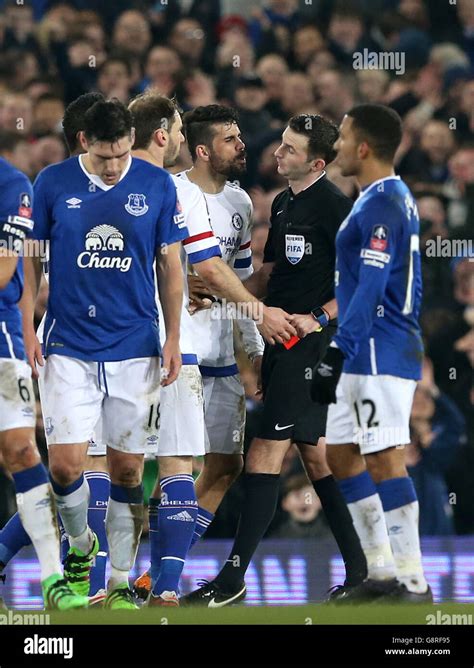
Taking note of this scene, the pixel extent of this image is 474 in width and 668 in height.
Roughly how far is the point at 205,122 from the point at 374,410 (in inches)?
67.9

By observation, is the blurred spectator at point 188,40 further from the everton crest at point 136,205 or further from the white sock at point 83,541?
the white sock at point 83,541

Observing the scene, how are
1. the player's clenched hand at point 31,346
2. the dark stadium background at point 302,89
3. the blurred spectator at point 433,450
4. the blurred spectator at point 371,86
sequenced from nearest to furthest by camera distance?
the player's clenched hand at point 31,346 < the blurred spectator at point 433,450 < the dark stadium background at point 302,89 < the blurred spectator at point 371,86

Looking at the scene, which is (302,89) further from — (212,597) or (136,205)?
(212,597)

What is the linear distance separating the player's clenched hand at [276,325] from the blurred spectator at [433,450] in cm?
240

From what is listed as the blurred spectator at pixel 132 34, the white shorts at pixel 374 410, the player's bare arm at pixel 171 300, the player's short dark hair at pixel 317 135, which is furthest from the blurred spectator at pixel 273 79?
the white shorts at pixel 374 410

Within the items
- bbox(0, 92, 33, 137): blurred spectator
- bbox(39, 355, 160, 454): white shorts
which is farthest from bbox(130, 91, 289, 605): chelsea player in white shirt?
bbox(0, 92, 33, 137): blurred spectator

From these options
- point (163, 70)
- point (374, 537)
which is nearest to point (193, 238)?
point (374, 537)

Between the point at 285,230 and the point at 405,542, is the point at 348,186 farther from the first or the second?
the point at 405,542

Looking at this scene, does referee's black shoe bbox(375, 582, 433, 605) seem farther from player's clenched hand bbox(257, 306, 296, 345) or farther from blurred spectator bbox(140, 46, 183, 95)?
blurred spectator bbox(140, 46, 183, 95)

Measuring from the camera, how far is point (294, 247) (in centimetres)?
605

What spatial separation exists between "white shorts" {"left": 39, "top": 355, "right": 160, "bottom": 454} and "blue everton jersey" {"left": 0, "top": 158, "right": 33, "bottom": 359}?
0.25 m

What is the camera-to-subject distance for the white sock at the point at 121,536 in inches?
221

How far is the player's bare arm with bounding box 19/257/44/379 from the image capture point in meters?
5.47

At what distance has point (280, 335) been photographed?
19.5 feet
